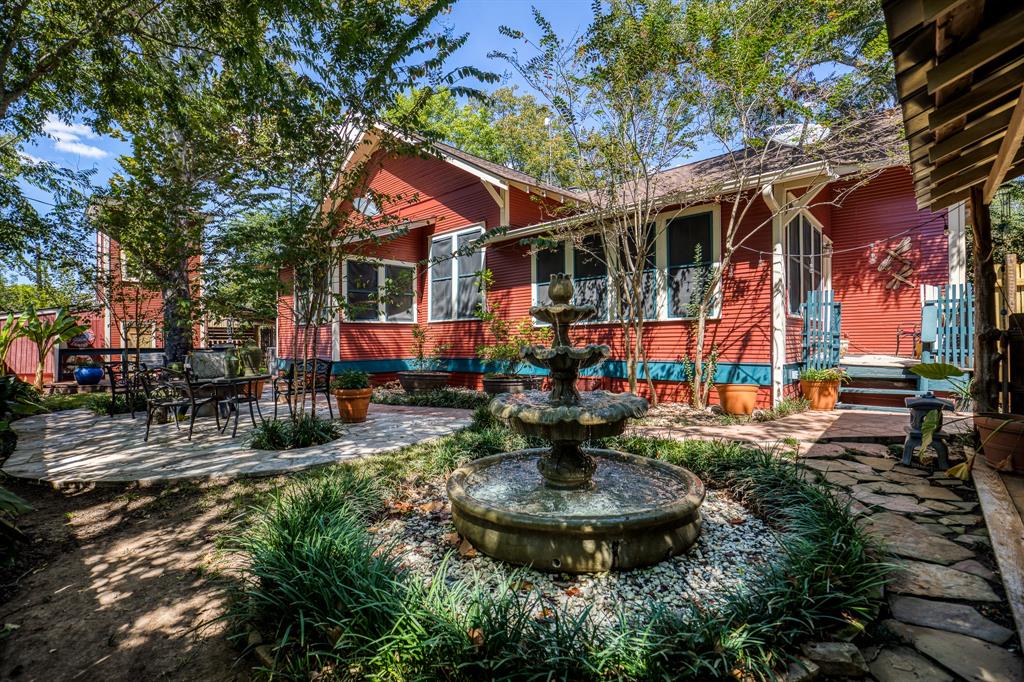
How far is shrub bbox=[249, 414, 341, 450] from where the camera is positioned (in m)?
5.71

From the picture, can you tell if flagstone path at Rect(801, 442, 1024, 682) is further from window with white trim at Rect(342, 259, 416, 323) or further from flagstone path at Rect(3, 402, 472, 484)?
window with white trim at Rect(342, 259, 416, 323)

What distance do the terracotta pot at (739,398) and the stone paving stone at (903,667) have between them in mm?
5591

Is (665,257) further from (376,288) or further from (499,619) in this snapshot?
(499,619)

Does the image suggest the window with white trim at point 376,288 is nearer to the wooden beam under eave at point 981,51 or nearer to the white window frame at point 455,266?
the white window frame at point 455,266

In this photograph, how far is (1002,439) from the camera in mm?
3654

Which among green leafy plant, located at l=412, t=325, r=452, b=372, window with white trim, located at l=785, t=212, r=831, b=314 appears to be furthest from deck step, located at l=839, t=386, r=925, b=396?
green leafy plant, located at l=412, t=325, r=452, b=372

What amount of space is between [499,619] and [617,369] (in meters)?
7.75

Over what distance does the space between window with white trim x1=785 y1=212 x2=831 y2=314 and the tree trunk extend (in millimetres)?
9737

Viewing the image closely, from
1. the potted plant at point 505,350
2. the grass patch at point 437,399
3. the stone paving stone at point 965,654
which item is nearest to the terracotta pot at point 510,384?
the potted plant at point 505,350

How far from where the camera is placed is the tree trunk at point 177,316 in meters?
7.29

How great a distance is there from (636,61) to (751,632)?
7322mm

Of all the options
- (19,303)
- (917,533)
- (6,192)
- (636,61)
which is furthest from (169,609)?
(19,303)

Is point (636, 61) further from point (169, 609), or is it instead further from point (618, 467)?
point (169, 609)

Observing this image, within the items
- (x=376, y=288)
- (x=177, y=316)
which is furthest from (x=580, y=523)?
(x=376, y=288)
